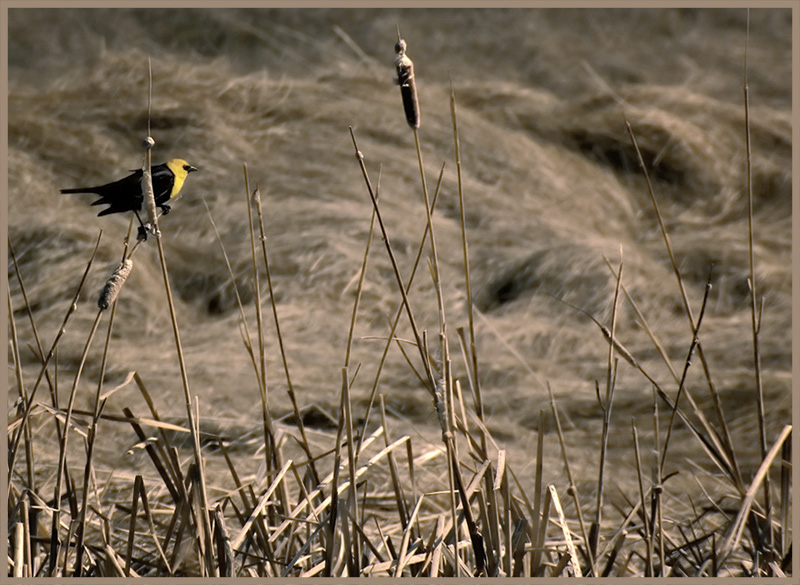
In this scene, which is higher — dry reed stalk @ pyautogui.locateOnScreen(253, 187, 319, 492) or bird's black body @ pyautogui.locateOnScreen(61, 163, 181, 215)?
bird's black body @ pyautogui.locateOnScreen(61, 163, 181, 215)

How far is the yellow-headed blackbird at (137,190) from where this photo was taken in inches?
20.3

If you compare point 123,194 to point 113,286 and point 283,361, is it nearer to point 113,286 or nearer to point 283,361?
point 113,286

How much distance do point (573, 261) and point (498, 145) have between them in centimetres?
77

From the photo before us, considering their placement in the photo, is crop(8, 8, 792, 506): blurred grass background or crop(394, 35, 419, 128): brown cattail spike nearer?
crop(394, 35, 419, 128): brown cattail spike

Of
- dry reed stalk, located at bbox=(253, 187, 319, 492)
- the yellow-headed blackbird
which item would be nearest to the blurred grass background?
dry reed stalk, located at bbox=(253, 187, 319, 492)

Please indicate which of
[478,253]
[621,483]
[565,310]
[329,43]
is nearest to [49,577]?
[621,483]

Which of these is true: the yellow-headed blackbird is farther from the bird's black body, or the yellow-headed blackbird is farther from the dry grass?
the dry grass

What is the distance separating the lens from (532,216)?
2.86m

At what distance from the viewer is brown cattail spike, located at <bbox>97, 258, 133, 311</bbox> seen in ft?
1.59

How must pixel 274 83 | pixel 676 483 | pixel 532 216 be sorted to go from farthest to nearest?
1. pixel 274 83
2. pixel 532 216
3. pixel 676 483

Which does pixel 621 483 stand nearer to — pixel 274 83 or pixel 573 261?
pixel 573 261

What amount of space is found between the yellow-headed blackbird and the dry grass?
29 cm

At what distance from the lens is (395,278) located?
255 centimetres

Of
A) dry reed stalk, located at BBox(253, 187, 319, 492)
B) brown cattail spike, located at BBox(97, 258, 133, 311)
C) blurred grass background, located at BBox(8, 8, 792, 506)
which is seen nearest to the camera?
brown cattail spike, located at BBox(97, 258, 133, 311)
